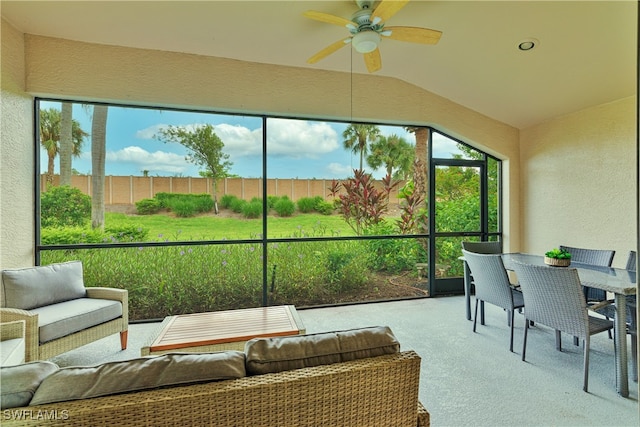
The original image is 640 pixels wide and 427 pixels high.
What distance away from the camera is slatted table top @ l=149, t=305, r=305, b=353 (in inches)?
83.0

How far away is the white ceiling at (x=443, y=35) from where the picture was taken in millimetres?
2729

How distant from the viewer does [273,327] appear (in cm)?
237

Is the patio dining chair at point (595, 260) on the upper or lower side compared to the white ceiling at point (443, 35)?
lower

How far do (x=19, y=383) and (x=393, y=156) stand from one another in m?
4.36

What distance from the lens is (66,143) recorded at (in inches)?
134

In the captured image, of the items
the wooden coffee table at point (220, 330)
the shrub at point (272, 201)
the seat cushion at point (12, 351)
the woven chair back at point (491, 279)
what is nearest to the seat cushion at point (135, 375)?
the wooden coffee table at point (220, 330)

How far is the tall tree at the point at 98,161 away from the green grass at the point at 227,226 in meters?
0.11

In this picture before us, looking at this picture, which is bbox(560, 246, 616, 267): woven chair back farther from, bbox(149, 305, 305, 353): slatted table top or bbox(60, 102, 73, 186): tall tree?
bbox(60, 102, 73, 186): tall tree

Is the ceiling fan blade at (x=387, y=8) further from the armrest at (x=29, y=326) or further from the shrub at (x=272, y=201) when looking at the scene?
the armrest at (x=29, y=326)

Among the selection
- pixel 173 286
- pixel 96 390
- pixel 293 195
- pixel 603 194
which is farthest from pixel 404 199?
pixel 96 390

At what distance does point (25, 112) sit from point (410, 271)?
513 cm

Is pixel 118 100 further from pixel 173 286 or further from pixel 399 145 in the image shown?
pixel 399 145

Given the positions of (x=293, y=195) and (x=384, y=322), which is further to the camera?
(x=293, y=195)

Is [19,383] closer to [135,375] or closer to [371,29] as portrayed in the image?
[135,375]
